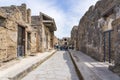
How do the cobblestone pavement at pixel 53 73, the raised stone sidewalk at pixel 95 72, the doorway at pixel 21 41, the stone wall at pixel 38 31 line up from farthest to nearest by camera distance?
1. the stone wall at pixel 38 31
2. the doorway at pixel 21 41
3. the cobblestone pavement at pixel 53 73
4. the raised stone sidewalk at pixel 95 72

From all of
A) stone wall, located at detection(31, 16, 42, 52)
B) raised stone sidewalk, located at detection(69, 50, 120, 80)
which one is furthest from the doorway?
stone wall, located at detection(31, 16, 42, 52)

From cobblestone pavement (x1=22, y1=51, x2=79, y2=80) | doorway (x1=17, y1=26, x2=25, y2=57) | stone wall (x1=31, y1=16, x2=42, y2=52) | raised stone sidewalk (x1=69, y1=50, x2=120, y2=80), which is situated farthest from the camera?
stone wall (x1=31, y1=16, x2=42, y2=52)

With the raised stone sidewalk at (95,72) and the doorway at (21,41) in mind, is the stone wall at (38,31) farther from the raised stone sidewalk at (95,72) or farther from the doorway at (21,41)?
the raised stone sidewalk at (95,72)

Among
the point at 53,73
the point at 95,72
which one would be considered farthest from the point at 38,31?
the point at 95,72

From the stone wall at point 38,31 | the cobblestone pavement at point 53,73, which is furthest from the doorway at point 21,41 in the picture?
the stone wall at point 38,31

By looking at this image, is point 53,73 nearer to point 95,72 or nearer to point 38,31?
point 95,72

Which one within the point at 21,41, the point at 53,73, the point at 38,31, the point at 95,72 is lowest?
the point at 53,73

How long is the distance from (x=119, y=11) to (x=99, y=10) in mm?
4340

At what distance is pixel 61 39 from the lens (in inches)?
2403

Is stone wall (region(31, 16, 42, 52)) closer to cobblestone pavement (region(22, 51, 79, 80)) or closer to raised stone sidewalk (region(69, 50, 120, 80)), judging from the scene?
cobblestone pavement (region(22, 51, 79, 80))

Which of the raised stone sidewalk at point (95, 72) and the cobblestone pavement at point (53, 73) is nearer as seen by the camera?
the raised stone sidewalk at point (95, 72)

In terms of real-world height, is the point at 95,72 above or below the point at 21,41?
below

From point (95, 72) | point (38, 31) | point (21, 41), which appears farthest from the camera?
point (38, 31)

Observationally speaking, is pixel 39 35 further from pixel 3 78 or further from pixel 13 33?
pixel 3 78
